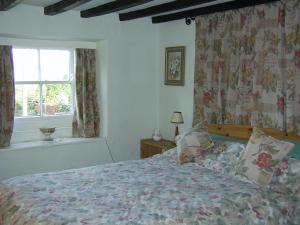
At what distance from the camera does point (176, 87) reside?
4.85 meters

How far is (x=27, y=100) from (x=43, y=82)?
0.30 metres

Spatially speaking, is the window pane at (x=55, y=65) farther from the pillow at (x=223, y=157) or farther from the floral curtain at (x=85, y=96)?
the pillow at (x=223, y=157)

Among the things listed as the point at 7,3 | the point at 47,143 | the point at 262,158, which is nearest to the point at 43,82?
the point at 47,143

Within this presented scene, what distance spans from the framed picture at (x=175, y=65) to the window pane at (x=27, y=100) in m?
1.70

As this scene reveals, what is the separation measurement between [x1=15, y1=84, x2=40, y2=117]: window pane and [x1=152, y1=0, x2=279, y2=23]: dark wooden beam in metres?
1.80

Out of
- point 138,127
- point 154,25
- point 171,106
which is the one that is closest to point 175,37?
point 154,25

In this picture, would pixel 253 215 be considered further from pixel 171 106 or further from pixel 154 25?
pixel 154 25

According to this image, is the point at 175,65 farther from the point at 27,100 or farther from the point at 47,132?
the point at 27,100

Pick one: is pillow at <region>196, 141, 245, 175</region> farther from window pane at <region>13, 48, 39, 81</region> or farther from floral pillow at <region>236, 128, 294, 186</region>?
window pane at <region>13, 48, 39, 81</region>

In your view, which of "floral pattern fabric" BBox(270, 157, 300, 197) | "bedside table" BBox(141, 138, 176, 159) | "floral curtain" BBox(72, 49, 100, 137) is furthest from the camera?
"floral curtain" BBox(72, 49, 100, 137)

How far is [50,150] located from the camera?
4461 mm

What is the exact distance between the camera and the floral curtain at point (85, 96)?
4.80m

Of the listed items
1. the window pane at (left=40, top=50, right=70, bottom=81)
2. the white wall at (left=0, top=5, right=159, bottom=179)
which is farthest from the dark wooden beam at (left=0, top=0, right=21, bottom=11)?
the window pane at (left=40, top=50, right=70, bottom=81)

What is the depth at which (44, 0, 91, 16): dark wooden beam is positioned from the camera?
3.37 meters
